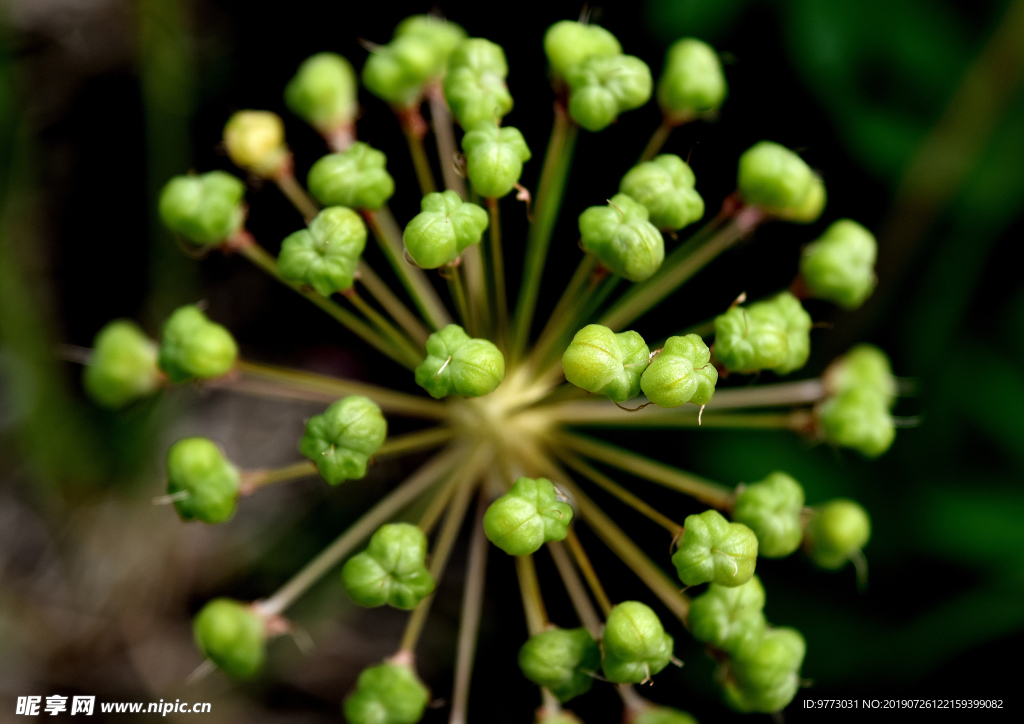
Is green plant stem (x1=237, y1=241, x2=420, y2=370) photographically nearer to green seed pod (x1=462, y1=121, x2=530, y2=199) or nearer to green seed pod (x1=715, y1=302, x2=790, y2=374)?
green seed pod (x1=462, y1=121, x2=530, y2=199)

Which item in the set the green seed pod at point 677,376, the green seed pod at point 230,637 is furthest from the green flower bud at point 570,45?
the green seed pod at point 230,637

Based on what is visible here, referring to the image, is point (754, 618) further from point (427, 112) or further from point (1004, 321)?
point (427, 112)

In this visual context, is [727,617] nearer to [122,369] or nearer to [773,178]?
[773,178]

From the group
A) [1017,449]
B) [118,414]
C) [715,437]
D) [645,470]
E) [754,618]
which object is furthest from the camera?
[118,414]

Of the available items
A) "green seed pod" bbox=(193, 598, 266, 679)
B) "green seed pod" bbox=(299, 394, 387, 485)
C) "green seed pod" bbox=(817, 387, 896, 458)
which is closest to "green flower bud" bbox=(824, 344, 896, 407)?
"green seed pod" bbox=(817, 387, 896, 458)

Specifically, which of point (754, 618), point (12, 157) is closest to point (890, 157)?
point (754, 618)

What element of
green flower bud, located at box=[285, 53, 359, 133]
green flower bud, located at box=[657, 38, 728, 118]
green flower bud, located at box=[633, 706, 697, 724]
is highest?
green flower bud, located at box=[285, 53, 359, 133]

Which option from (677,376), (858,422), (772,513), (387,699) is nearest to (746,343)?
Answer: (677,376)
